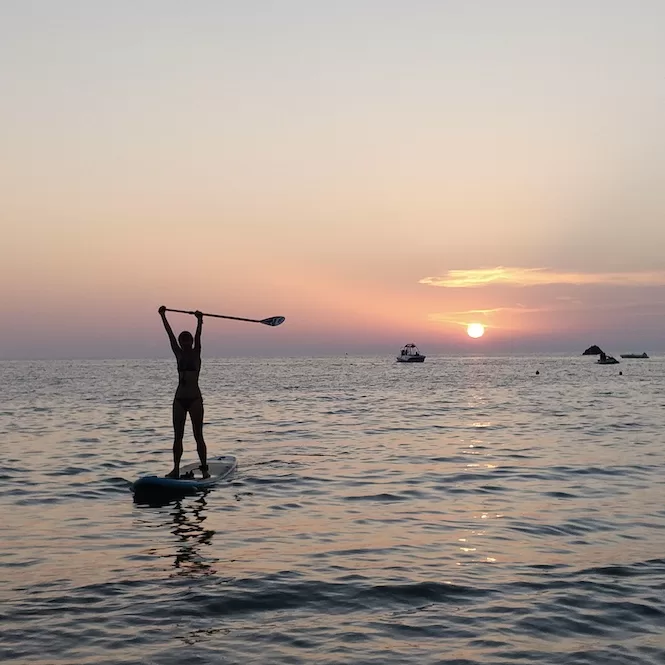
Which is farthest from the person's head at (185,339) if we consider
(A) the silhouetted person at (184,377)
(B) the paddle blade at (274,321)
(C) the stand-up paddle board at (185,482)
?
(B) the paddle blade at (274,321)

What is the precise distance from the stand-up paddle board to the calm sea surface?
392mm

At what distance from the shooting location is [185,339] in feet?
54.4

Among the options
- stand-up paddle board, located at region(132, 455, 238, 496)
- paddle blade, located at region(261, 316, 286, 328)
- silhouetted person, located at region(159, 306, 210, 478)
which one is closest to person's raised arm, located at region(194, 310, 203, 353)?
silhouetted person, located at region(159, 306, 210, 478)

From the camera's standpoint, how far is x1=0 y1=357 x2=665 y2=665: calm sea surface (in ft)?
24.7

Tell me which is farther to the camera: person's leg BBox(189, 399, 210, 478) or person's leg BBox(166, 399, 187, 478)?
person's leg BBox(189, 399, 210, 478)

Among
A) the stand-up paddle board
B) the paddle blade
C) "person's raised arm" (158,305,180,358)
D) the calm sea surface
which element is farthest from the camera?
the paddle blade

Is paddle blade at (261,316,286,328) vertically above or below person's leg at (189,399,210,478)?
above

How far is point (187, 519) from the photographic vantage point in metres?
13.9

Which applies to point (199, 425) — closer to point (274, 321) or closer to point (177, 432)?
point (177, 432)

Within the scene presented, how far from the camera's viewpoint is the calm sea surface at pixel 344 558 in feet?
24.7

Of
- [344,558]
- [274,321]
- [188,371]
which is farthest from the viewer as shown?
[274,321]

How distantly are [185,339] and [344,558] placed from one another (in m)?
7.32

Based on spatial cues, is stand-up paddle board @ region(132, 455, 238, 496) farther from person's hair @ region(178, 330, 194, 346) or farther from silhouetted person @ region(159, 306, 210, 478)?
person's hair @ region(178, 330, 194, 346)

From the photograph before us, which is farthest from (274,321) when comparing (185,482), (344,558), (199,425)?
(344,558)
